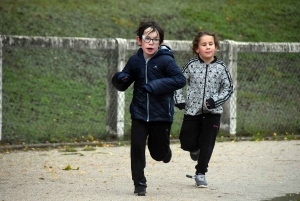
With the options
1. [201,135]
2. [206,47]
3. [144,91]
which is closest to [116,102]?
[201,135]

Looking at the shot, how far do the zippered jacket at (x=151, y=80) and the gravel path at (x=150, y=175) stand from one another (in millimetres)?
751

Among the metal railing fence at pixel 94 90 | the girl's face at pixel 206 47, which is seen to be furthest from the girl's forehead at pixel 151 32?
the metal railing fence at pixel 94 90

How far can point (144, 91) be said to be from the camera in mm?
6859

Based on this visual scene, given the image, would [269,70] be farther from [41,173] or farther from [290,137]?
[41,173]

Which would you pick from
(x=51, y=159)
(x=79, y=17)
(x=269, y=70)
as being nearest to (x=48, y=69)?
(x=79, y=17)

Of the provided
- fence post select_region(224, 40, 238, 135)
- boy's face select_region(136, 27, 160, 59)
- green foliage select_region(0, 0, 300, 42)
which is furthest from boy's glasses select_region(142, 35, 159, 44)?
green foliage select_region(0, 0, 300, 42)

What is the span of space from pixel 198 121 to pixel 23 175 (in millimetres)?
2038

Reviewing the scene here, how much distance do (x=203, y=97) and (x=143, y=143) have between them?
2.92 feet

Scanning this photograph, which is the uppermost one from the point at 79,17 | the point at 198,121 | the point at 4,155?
the point at 79,17

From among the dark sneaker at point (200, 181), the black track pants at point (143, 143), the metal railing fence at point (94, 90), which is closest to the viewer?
the black track pants at point (143, 143)

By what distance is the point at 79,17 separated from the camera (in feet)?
60.8

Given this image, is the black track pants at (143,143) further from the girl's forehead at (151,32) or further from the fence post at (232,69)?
the fence post at (232,69)

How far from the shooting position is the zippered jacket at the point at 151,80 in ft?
22.7

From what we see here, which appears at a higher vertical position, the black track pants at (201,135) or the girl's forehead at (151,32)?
the girl's forehead at (151,32)
